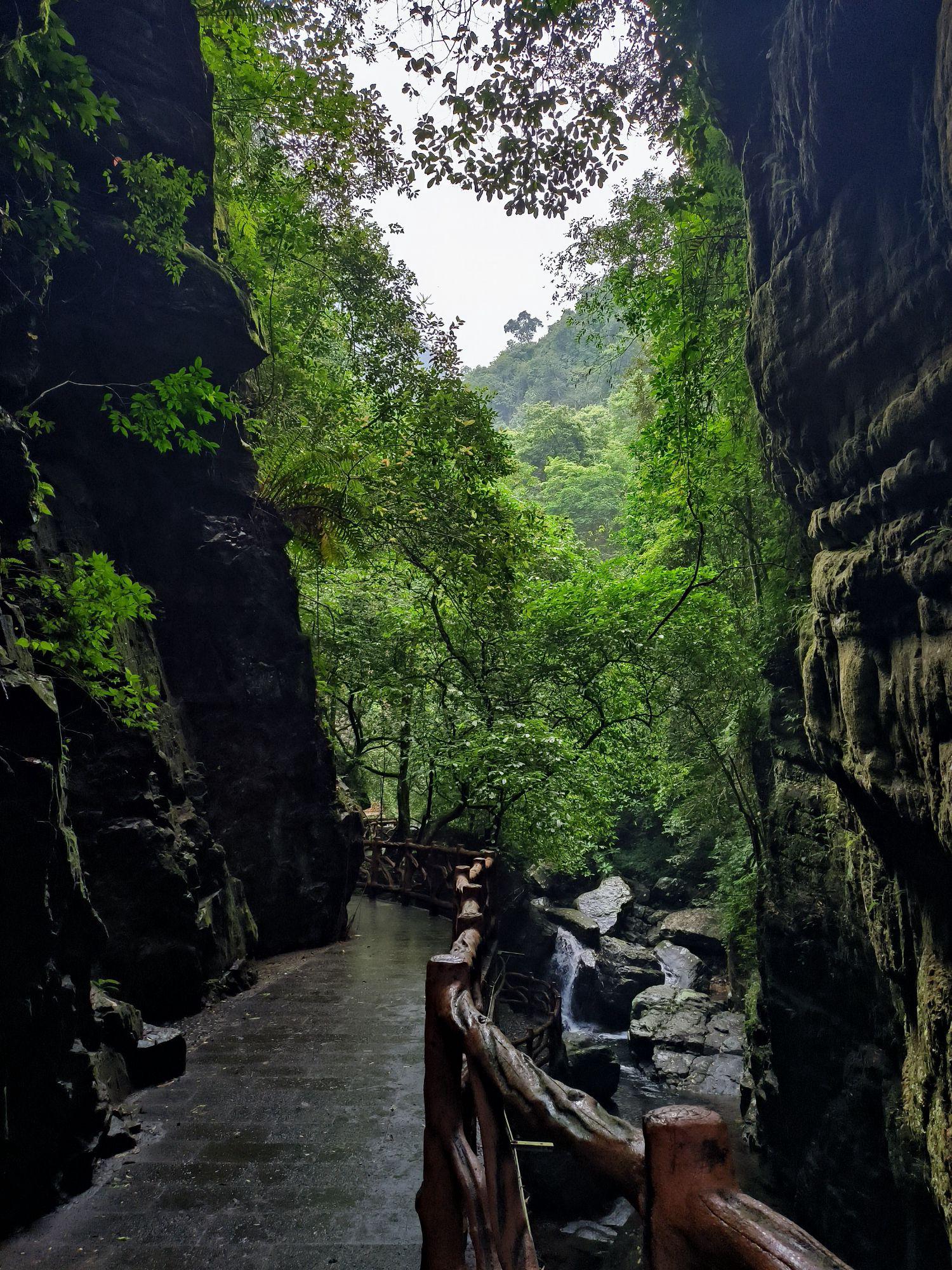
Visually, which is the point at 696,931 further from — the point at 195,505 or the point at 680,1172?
the point at 680,1172

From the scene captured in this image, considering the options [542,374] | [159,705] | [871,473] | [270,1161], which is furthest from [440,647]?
[542,374]

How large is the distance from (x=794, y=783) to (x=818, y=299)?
5.60 metres

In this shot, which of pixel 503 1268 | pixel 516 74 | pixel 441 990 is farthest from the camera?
pixel 516 74

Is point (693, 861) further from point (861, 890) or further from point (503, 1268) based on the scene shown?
point (503, 1268)

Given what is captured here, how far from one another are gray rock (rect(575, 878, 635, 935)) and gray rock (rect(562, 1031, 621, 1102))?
6.82 metres

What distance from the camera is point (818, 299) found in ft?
17.5

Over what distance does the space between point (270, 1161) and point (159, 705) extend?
14.4ft

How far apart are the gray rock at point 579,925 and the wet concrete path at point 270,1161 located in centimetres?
1073

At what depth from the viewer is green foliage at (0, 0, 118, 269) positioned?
4641 mm

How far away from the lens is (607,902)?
18719 millimetres

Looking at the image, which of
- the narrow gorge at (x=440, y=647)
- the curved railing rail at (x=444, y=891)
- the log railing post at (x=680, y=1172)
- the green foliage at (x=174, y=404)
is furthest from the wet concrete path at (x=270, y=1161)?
the green foliage at (x=174, y=404)

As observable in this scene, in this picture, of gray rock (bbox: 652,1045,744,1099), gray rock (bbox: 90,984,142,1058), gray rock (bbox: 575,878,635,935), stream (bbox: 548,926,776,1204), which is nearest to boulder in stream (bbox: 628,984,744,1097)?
gray rock (bbox: 652,1045,744,1099)

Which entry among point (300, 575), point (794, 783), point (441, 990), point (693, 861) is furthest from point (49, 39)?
point (693, 861)

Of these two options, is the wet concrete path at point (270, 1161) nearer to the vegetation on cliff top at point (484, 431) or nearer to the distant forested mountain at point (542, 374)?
the vegetation on cliff top at point (484, 431)
